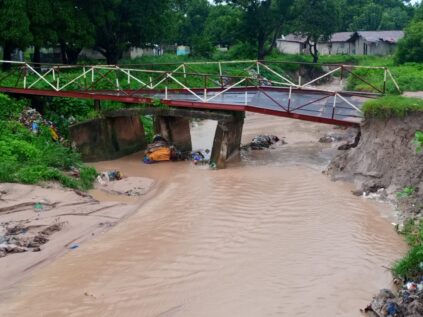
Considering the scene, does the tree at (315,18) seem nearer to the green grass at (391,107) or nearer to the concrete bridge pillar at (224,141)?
the concrete bridge pillar at (224,141)

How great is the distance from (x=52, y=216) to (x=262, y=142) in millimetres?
10814

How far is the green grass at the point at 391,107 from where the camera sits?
1336 centimetres

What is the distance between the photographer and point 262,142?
20641mm

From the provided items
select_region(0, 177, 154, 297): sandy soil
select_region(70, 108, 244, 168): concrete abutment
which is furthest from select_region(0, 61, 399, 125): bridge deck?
select_region(0, 177, 154, 297): sandy soil

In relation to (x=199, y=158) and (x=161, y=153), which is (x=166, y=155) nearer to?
(x=161, y=153)

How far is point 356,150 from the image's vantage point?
588 inches

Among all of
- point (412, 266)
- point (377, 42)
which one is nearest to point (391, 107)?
point (412, 266)

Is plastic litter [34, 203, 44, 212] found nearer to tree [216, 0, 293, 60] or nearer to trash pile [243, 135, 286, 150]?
trash pile [243, 135, 286, 150]

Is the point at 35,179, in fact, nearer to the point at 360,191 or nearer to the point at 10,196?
the point at 10,196

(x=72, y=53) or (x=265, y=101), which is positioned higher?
(x=72, y=53)

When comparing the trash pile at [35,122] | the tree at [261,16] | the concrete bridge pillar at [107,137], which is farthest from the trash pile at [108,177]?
the tree at [261,16]

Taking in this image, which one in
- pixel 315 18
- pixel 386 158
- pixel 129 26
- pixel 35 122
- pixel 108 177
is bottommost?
pixel 108 177

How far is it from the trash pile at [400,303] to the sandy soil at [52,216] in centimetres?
567

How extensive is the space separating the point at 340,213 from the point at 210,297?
→ 5011 millimetres
